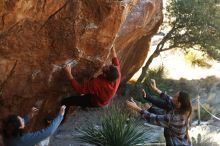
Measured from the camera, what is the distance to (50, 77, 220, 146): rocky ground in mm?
12867

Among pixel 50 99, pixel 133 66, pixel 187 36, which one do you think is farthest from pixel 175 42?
pixel 50 99

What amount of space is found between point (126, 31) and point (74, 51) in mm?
2546

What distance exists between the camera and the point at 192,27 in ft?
61.8

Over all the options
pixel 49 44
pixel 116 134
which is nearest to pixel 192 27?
pixel 116 134

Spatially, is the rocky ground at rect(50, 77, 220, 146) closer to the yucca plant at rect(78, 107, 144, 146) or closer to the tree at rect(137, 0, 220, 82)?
the yucca plant at rect(78, 107, 144, 146)

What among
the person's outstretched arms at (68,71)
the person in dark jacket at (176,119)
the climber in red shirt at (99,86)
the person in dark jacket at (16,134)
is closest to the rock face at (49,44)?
the person's outstretched arms at (68,71)

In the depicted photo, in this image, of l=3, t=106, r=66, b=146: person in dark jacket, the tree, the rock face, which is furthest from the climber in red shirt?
the tree

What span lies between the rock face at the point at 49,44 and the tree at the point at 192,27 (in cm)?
956

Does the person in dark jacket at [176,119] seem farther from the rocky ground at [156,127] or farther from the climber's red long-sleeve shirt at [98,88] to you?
the rocky ground at [156,127]

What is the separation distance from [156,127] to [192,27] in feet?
19.2

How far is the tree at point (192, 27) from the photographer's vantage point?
18.2 metres

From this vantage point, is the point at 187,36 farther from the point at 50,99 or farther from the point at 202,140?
the point at 50,99

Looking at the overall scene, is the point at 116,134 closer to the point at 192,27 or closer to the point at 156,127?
the point at 156,127

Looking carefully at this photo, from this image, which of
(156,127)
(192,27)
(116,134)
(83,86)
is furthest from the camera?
(192,27)
